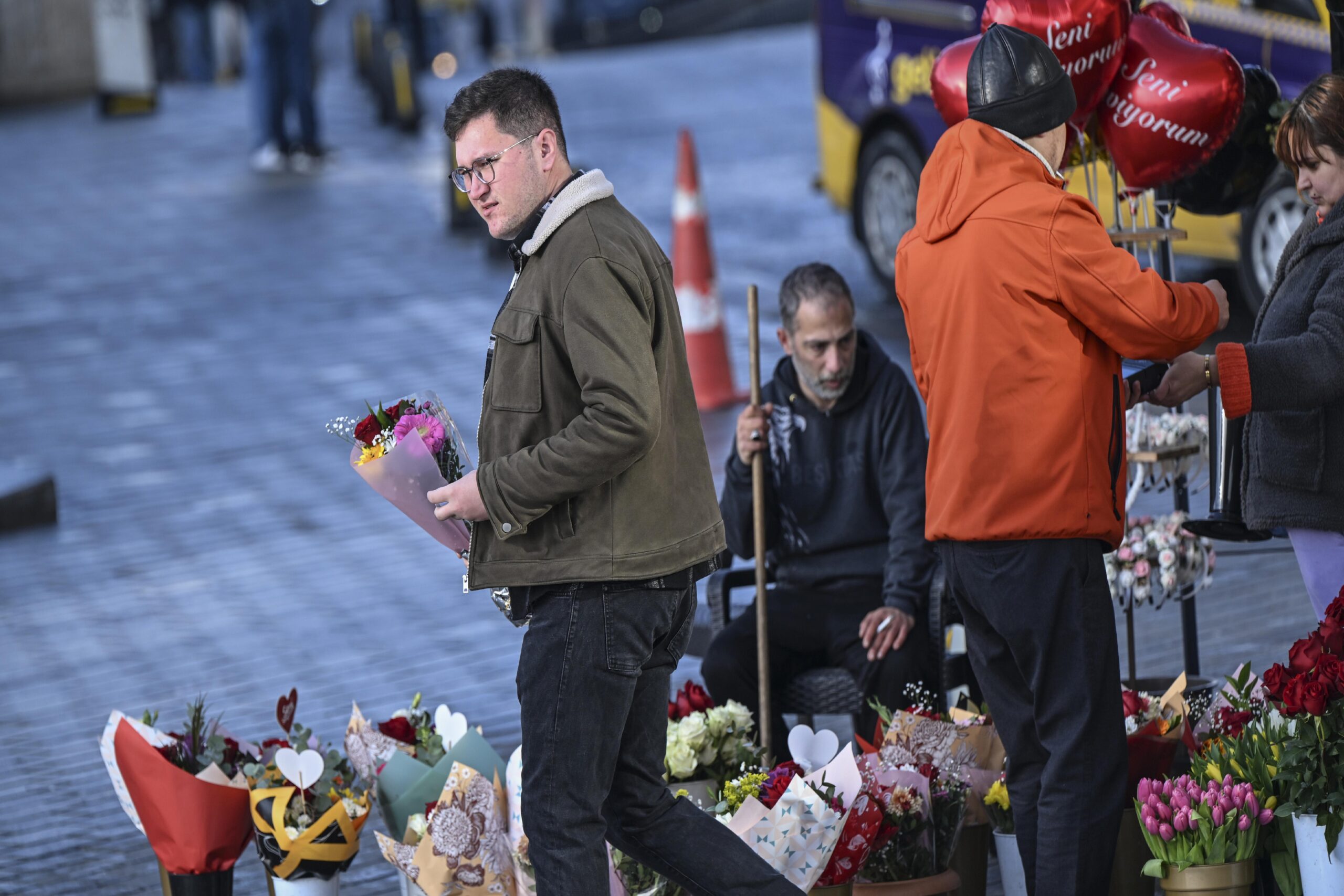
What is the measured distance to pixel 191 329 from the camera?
11094mm

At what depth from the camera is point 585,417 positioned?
2994 mm

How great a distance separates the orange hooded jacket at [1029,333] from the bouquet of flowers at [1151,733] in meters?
0.64

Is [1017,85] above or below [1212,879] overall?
above

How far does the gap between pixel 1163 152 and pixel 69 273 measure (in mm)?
10012

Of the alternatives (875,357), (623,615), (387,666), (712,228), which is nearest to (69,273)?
(712,228)

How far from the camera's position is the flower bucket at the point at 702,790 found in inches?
153

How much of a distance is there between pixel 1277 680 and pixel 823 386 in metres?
1.49

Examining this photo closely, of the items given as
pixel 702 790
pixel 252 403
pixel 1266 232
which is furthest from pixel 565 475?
pixel 252 403

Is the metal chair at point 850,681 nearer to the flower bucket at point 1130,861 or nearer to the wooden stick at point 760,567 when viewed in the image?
the wooden stick at point 760,567

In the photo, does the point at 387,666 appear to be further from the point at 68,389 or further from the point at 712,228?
the point at 712,228

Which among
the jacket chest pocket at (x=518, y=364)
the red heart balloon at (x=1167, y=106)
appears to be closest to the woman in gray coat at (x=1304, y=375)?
the red heart balloon at (x=1167, y=106)

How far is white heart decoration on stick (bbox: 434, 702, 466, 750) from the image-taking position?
4090 millimetres

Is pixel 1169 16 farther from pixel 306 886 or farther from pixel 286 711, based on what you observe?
pixel 306 886

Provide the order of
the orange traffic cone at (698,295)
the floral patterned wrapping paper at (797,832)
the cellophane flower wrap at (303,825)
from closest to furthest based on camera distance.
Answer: the floral patterned wrapping paper at (797,832) → the cellophane flower wrap at (303,825) → the orange traffic cone at (698,295)
